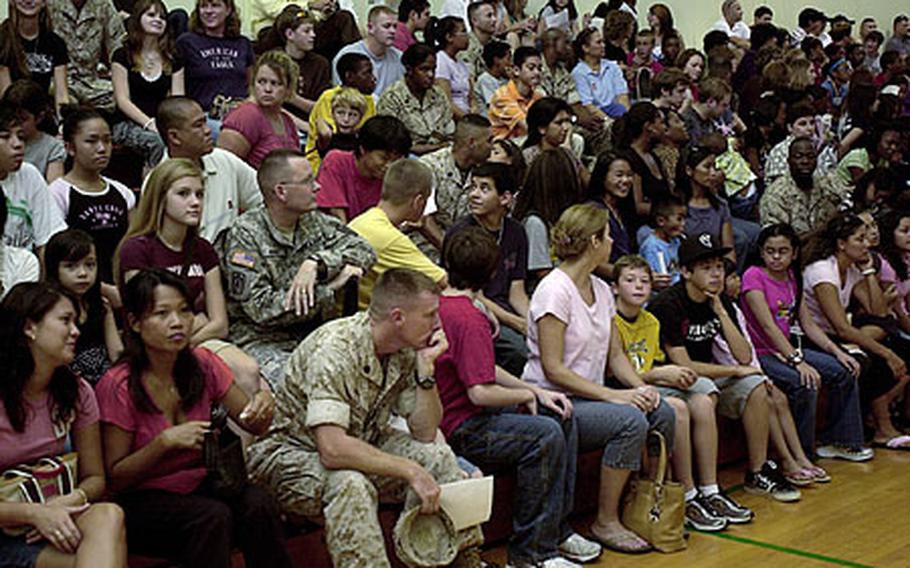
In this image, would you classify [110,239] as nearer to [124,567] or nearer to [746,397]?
[124,567]

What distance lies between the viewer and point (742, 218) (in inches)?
314

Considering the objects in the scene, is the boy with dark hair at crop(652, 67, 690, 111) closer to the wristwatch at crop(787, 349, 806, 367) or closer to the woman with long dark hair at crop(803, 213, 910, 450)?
the woman with long dark hair at crop(803, 213, 910, 450)

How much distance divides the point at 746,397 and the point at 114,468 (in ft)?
9.69

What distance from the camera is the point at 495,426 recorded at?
4.36 metres

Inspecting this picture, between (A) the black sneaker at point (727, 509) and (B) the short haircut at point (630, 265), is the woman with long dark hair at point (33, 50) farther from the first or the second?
(A) the black sneaker at point (727, 509)

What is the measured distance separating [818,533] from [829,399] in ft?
4.64

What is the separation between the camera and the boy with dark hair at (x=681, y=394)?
4.93 m

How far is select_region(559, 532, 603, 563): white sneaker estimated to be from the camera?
4.40 metres

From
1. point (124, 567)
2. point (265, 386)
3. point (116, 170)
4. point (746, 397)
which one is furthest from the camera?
point (116, 170)

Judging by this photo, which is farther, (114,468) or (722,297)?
(722,297)

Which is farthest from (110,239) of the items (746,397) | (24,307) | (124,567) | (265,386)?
(746,397)

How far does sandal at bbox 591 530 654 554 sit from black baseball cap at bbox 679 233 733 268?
128 centimetres

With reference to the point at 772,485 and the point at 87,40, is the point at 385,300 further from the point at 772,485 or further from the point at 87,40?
the point at 87,40

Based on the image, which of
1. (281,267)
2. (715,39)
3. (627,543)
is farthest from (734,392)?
(715,39)
